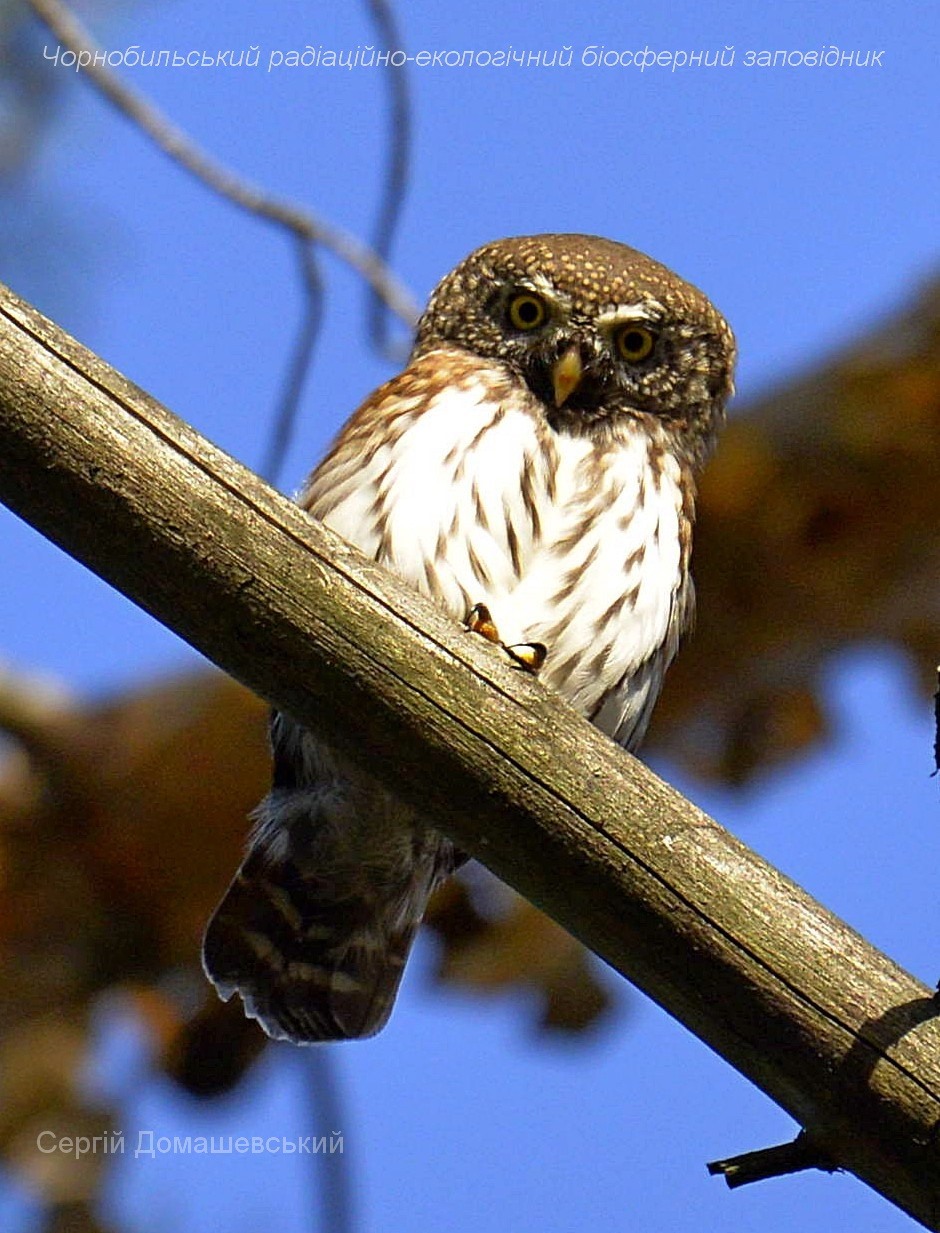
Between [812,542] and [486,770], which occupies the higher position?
[812,542]

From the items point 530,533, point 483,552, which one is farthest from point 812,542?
point 483,552

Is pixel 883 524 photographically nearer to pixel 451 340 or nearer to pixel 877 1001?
pixel 451 340

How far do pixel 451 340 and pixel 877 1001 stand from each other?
90.1 inches

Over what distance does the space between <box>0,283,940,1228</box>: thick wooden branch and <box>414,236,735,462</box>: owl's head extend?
159cm

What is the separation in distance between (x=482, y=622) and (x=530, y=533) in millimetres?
446

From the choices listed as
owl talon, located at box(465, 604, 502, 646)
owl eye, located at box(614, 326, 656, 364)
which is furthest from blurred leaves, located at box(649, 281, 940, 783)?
owl talon, located at box(465, 604, 502, 646)

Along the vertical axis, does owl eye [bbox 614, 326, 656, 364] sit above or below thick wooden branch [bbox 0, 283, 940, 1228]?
above

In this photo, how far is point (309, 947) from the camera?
370 centimetres

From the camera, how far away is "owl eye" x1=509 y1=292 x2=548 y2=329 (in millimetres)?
4055

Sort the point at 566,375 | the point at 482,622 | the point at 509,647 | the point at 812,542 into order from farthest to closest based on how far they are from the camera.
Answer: the point at 812,542
the point at 566,375
the point at 482,622
the point at 509,647

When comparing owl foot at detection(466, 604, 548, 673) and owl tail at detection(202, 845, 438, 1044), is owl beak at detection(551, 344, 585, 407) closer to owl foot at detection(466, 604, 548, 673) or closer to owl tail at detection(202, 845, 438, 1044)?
owl foot at detection(466, 604, 548, 673)

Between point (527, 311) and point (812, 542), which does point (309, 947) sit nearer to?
point (527, 311)

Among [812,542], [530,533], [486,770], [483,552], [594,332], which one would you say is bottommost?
[486,770]

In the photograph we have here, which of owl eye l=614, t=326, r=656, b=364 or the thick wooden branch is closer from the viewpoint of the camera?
the thick wooden branch
